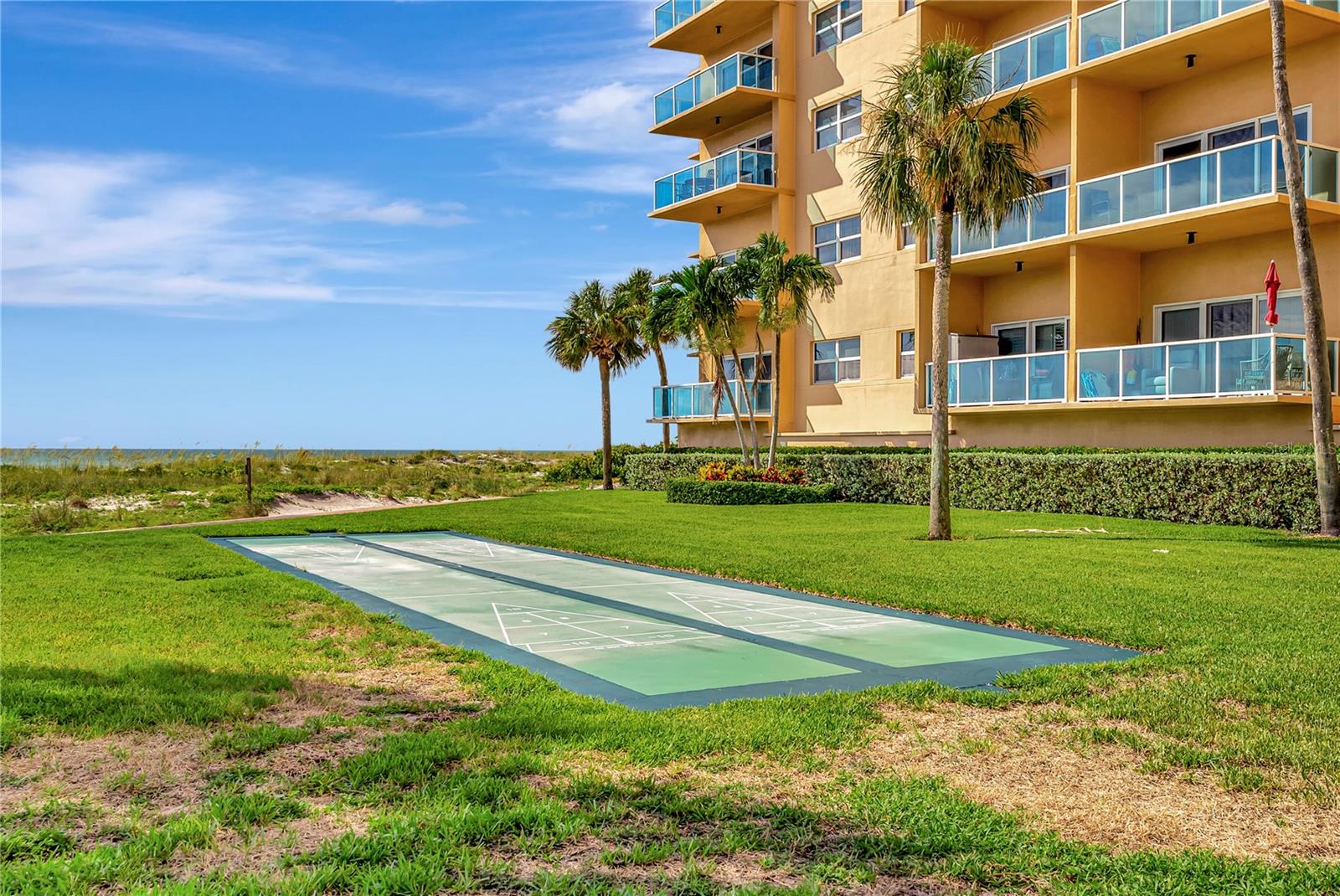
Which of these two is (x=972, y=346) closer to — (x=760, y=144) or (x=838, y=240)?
(x=838, y=240)

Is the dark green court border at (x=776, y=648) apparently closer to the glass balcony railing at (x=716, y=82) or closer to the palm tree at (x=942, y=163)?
the palm tree at (x=942, y=163)

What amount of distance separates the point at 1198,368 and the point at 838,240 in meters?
13.6

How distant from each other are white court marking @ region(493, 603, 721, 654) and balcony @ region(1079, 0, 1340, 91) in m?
18.6

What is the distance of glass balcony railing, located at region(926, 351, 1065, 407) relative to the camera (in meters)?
24.1

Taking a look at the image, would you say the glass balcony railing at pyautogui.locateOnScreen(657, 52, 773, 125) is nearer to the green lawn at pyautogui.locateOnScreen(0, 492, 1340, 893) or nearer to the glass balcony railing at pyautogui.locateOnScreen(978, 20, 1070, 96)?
the glass balcony railing at pyautogui.locateOnScreen(978, 20, 1070, 96)

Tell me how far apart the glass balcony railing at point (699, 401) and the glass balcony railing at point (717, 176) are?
6.64m

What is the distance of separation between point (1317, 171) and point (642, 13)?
25.7m

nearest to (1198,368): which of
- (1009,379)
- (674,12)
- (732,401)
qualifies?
(1009,379)

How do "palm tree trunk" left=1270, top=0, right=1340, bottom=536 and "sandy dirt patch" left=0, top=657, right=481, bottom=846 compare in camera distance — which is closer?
"sandy dirt patch" left=0, top=657, right=481, bottom=846

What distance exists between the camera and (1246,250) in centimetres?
2227

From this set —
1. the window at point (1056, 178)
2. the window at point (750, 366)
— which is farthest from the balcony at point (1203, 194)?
the window at point (750, 366)

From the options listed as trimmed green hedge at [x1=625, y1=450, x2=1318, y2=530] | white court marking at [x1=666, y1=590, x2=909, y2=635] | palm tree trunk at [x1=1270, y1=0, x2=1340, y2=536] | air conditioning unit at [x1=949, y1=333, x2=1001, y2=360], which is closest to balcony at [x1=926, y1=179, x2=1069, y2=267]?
air conditioning unit at [x1=949, y1=333, x2=1001, y2=360]

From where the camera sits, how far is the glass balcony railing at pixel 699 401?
1324 inches

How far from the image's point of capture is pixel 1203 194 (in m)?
21.0
